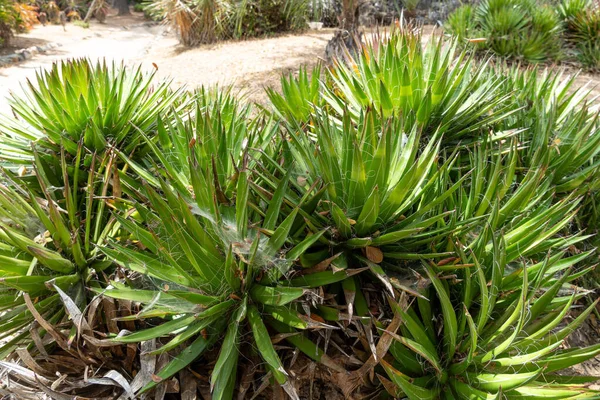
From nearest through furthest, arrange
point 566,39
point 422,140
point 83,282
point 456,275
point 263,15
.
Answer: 1. point 456,275
2. point 83,282
3. point 422,140
4. point 566,39
5. point 263,15

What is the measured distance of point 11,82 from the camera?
10023mm

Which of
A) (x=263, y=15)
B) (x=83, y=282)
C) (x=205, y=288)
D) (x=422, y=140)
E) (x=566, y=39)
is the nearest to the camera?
(x=205, y=288)

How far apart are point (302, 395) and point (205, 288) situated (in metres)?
0.64

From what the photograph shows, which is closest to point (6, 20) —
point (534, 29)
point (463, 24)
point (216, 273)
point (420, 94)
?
point (463, 24)

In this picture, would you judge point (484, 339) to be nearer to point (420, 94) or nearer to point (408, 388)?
point (408, 388)

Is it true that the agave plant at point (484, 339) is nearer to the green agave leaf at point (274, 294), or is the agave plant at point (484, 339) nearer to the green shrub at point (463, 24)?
the green agave leaf at point (274, 294)

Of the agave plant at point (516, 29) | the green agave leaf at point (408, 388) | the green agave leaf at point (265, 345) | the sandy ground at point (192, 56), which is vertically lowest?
the sandy ground at point (192, 56)

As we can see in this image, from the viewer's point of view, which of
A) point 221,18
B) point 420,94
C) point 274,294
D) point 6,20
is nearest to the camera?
point 274,294

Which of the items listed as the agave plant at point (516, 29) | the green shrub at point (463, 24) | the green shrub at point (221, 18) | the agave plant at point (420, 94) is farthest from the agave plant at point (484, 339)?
the green shrub at point (221, 18)

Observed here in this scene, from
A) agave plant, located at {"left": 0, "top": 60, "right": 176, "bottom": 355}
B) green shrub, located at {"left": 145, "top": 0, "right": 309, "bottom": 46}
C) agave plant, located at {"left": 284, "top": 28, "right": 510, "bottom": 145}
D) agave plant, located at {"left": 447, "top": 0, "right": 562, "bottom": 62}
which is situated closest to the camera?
agave plant, located at {"left": 0, "top": 60, "right": 176, "bottom": 355}

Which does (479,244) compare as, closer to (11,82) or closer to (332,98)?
(332,98)

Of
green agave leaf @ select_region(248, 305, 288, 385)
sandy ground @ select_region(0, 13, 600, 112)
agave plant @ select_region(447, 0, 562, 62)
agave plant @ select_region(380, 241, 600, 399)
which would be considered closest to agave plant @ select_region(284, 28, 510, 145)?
agave plant @ select_region(380, 241, 600, 399)

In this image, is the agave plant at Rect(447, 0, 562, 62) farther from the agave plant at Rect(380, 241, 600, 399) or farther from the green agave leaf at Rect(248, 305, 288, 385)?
the green agave leaf at Rect(248, 305, 288, 385)

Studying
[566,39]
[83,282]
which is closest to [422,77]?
→ [83,282]
